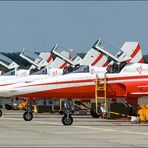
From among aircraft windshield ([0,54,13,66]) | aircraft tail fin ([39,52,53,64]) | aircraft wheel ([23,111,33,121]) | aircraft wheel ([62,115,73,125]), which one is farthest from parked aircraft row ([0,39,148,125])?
aircraft windshield ([0,54,13,66])

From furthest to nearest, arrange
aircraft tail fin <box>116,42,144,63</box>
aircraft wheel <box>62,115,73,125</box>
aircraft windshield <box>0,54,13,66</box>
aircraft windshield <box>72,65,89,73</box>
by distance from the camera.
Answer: aircraft windshield <box>0,54,13,66</box> → aircraft tail fin <box>116,42,144,63</box> → aircraft windshield <box>72,65,89,73</box> → aircraft wheel <box>62,115,73,125</box>

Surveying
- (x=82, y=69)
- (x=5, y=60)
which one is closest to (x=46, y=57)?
(x=5, y=60)

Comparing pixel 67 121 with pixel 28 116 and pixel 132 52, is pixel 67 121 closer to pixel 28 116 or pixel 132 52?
pixel 28 116

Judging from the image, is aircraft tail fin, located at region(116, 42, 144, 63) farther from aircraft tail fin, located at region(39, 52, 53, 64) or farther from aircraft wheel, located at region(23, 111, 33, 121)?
aircraft tail fin, located at region(39, 52, 53, 64)

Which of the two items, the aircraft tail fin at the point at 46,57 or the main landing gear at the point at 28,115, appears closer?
the main landing gear at the point at 28,115

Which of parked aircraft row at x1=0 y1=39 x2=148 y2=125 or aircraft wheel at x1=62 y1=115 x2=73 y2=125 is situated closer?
aircraft wheel at x1=62 y1=115 x2=73 y2=125

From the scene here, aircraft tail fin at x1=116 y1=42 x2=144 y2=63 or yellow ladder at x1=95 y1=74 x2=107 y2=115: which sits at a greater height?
aircraft tail fin at x1=116 y1=42 x2=144 y2=63

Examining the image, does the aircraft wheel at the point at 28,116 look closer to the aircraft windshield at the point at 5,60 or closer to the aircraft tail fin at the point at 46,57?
the aircraft tail fin at the point at 46,57

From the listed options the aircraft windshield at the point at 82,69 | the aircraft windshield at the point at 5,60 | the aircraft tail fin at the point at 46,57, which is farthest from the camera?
the aircraft windshield at the point at 5,60

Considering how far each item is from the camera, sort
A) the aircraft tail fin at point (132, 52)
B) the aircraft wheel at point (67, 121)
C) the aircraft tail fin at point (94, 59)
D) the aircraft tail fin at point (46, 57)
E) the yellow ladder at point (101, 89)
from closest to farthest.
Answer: the aircraft wheel at point (67, 121), the yellow ladder at point (101, 89), the aircraft tail fin at point (132, 52), the aircraft tail fin at point (94, 59), the aircraft tail fin at point (46, 57)

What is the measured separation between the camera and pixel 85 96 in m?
27.2

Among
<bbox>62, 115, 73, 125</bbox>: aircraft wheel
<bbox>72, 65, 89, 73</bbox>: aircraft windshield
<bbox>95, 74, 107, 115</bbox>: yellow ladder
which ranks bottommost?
<bbox>62, 115, 73, 125</bbox>: aircraft wheel

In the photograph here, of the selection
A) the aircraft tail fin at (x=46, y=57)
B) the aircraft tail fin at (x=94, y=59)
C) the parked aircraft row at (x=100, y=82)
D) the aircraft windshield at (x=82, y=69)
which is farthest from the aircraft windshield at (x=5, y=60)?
the aircraft windshield at (x=82, y=69)

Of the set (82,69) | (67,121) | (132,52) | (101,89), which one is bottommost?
(67,121)
